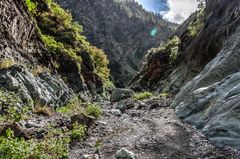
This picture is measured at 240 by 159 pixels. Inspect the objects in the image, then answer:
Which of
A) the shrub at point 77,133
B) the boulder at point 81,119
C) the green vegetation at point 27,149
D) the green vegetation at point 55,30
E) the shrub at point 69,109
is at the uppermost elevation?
the green vegetation at point 55,30

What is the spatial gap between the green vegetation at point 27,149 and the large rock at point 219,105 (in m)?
5.44

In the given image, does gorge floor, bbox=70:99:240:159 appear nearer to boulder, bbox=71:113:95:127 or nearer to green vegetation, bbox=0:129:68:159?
boulder, bbox=71:113:95:127

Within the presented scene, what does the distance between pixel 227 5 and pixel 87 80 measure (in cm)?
2484

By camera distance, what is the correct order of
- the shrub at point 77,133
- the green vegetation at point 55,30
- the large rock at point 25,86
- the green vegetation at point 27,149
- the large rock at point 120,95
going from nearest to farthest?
the green vegetation at point 27,149 < the shrub at point 77,133 < the large rock at point 25,86 < the green vegetation at point 55,30 < the large rock at point 120,95

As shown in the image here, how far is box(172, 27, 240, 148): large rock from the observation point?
12055 mm

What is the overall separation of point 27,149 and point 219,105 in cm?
838

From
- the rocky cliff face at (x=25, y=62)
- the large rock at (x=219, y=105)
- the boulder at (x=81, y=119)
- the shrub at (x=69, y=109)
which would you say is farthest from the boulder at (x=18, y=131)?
the shrub at (x=69, y=109)

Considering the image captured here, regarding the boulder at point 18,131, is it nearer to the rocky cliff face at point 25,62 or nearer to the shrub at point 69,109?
the rocky cliff face at point 25,62

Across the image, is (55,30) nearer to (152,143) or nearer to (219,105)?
(219,105)

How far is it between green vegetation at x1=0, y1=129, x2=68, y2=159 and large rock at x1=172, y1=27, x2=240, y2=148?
5.44 meters

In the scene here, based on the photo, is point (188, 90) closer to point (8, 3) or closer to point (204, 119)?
point (204, 119)

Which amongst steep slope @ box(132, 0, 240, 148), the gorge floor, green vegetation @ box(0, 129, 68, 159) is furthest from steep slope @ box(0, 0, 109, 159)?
steep slope @ box(132, 0, 240, 148)

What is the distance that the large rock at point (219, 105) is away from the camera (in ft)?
A: 39.5

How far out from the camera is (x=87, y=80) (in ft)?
176
